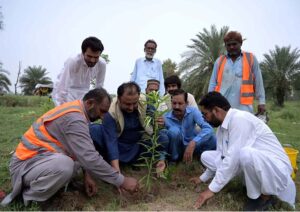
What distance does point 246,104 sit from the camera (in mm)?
4344

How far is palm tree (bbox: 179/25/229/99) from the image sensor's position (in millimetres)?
15773

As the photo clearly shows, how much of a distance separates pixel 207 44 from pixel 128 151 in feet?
42.8

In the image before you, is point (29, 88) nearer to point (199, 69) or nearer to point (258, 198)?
point (199, 69)

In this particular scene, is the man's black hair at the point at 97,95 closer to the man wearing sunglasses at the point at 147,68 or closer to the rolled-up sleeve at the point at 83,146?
the rolled-up sleeve at the point at 83,146

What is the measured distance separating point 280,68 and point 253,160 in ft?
64.3

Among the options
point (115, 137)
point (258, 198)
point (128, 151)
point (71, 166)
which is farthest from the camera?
point (128, 151)

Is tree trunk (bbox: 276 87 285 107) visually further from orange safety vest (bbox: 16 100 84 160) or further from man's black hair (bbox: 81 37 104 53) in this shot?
Answer: orange safety vest (bbox: 16 100 84 160)

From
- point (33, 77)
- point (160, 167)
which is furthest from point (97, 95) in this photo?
point (33, 77)

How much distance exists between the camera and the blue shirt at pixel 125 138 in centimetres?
343

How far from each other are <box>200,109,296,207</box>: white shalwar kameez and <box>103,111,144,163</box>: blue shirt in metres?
1.14

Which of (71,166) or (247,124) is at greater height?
(247,124)

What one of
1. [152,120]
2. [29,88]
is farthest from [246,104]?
[29,88]

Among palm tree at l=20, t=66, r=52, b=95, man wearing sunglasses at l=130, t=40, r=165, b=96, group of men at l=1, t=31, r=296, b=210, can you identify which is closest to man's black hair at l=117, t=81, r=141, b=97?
group of men at l=1, t=31, r=296, b=210

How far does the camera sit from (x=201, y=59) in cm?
1594
